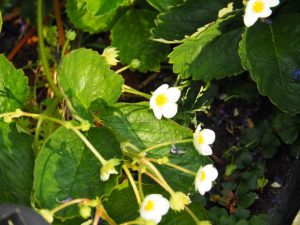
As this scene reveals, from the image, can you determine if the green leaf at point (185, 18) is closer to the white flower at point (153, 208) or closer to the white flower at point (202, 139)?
the white flower at point (202, 139)

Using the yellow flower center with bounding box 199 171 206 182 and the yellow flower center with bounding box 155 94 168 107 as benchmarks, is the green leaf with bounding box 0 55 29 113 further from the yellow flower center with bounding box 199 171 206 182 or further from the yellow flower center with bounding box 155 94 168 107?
the yellow flower center with bounding box 199 171 206 182

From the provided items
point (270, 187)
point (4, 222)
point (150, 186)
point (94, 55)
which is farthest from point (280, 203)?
point (4, 222)

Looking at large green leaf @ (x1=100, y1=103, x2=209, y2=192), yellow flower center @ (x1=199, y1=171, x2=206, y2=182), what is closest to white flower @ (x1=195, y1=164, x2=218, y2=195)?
yellow flower center @ (x1=199, y1=171, x2=206, y2=182)

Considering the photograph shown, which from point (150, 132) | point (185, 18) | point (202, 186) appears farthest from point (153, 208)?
point (185, 18)

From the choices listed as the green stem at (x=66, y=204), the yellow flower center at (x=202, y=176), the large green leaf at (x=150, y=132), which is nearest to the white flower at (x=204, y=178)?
the yellow flower center at (x=202, y=176)

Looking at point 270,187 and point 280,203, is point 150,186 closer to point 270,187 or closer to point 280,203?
point 280,203

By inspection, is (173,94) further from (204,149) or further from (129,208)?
(129,208)
